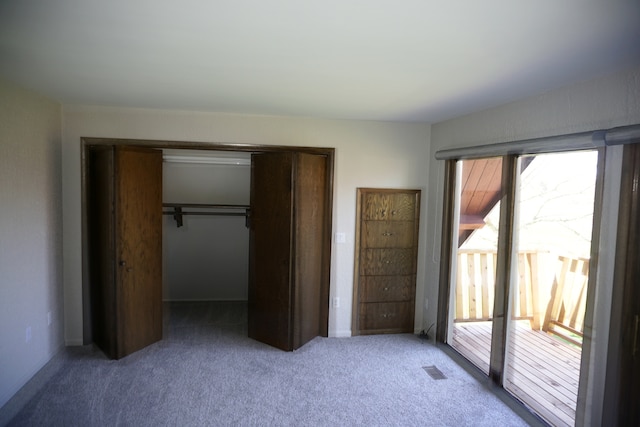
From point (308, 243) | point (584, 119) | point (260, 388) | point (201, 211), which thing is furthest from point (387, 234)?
point (201, 211)

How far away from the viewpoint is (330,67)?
1985 mm

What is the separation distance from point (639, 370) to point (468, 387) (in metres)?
1.30

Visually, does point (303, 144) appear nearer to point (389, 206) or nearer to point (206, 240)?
Result: point (389, 206)

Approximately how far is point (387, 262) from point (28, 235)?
9.85 feet

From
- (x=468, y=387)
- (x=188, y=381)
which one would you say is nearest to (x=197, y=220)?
(x=188, y=381)

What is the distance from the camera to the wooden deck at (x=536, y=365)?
2.62 meters

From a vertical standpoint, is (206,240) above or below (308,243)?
below

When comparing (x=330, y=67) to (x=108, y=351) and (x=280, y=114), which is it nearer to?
(x=280, y=114)

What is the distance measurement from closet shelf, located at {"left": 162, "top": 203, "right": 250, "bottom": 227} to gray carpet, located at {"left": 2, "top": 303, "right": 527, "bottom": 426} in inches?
54.7

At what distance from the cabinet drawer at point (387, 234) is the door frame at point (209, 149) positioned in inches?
14.9

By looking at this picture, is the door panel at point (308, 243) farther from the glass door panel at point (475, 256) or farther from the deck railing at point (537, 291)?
the deck railing at point (537, 291)

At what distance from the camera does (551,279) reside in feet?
10.9

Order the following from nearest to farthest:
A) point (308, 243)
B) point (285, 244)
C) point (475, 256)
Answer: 1. point (285, 244)
2. point (308, 243)
3. point (475, 256)

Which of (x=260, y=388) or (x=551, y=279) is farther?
(x=551, y=279)
